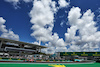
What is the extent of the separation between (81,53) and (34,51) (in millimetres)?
41013

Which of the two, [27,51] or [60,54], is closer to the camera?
[27,51]

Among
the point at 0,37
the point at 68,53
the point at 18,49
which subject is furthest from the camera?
the point at 68,53

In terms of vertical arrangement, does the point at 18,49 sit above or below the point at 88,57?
above

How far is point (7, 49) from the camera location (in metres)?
56.6

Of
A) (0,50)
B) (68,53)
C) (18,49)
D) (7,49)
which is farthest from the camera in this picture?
(68,53)

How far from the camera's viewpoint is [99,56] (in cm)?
5519

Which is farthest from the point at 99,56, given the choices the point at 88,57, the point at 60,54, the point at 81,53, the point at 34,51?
the point at 34,51

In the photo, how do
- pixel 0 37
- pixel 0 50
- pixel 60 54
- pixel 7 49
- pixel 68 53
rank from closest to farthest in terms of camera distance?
pixel 0 37, pixel 0 50, pixel 7 49, pixel 68 53, pixel 60 54

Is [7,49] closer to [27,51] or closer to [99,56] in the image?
[27,51]

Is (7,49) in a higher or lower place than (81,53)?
higher

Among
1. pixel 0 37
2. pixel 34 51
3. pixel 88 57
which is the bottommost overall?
pixel 88 57

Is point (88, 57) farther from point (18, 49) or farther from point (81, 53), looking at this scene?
point (18, 49)

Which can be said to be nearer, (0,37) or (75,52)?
(0,37)

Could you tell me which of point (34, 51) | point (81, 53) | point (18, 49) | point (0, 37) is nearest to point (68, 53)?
point (81, 53)
